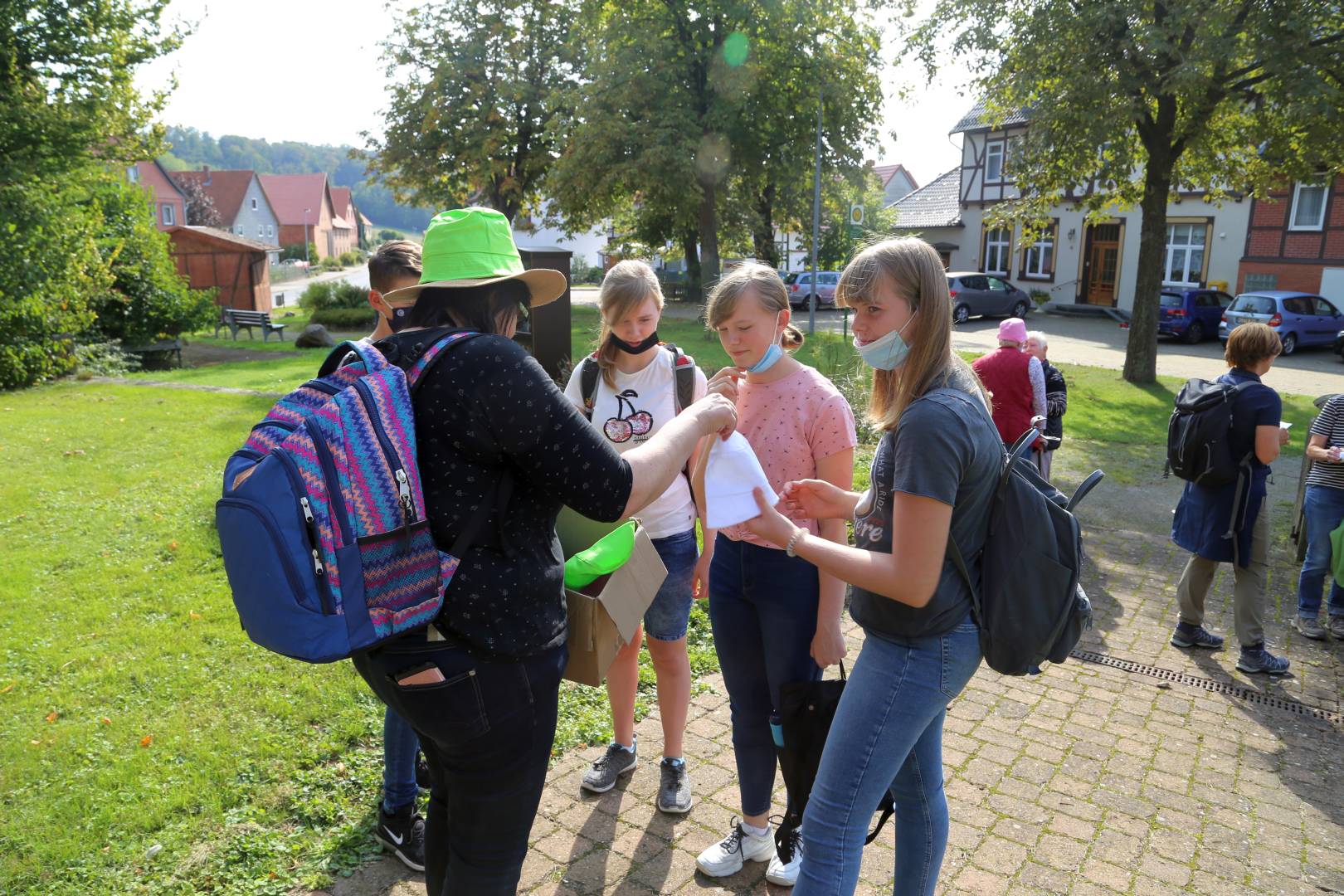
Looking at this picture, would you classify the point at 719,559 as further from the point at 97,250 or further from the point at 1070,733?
the point at 97,250

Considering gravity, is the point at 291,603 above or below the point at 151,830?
above

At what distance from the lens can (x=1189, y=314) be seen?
76.0 ft

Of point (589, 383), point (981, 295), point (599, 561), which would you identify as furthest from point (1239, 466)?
point (981, 295)

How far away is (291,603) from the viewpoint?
1595 millimetres

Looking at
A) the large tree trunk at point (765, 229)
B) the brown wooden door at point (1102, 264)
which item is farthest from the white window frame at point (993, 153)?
the large tree trunk at point (765, 229)

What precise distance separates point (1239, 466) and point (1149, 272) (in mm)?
11775

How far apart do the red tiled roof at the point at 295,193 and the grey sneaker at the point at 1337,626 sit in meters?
100

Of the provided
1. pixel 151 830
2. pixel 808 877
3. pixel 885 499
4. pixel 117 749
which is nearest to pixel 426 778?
pixel 151 830

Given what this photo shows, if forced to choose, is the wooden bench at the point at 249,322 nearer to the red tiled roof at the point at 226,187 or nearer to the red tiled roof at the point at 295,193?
the red tiled roof at the point at 226,187

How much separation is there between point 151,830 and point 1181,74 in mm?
13953

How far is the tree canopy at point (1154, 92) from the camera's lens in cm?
1170

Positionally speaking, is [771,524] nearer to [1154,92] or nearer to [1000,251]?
[1154,92]

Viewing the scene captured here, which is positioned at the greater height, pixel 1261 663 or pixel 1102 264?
pixel 1102 264

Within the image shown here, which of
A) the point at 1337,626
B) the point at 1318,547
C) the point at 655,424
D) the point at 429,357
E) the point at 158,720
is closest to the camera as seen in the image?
the point at 429,357
